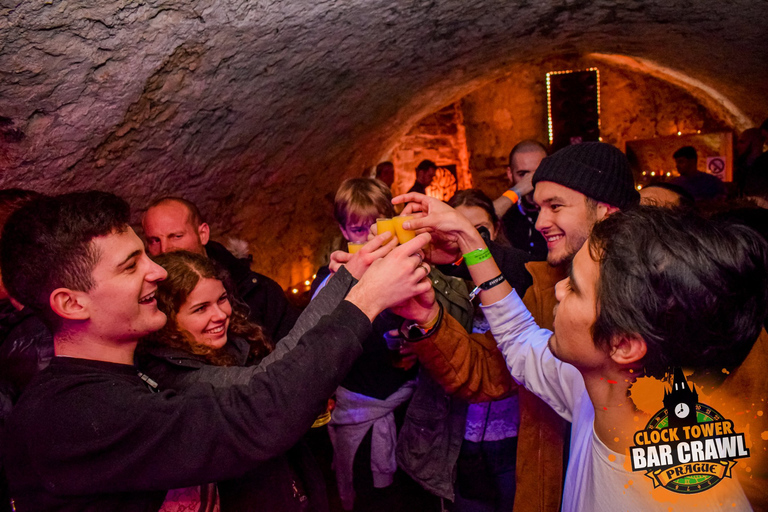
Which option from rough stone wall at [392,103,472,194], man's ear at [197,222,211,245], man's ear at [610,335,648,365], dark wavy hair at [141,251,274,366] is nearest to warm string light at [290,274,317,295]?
man's ear at [197,222,211,245]

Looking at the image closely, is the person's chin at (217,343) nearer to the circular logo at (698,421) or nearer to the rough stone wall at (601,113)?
the circular logo at (698,421)

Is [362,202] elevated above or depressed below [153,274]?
below

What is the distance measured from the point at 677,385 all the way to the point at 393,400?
60.2 inches

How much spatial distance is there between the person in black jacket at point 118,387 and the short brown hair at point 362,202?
1.24m

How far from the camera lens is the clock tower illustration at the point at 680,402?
41.8 inches

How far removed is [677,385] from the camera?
1.06 m

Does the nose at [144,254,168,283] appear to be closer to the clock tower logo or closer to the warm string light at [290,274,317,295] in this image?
the clock tower logo

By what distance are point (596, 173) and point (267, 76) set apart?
2.17 m

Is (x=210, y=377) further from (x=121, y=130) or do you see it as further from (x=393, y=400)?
(x=121, y=130)

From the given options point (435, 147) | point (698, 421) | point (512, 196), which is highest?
point (698, 421)

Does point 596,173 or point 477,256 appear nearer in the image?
point 477,256

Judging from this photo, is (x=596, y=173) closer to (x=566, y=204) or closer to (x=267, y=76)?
(x=566, y=204)

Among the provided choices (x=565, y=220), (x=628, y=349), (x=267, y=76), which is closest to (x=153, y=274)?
(x=628, y=349)

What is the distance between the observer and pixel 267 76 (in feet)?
10.1
